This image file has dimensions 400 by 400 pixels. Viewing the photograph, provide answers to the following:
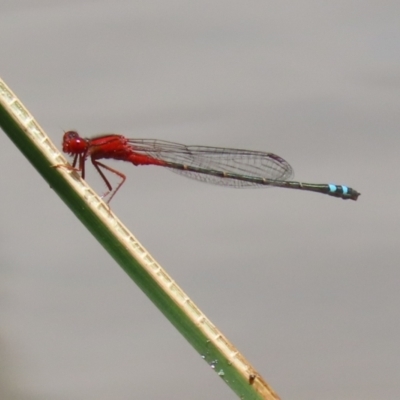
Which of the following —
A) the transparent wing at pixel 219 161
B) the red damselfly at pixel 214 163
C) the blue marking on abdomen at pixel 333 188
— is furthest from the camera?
the blue marking on abdomen at pixel 333 188

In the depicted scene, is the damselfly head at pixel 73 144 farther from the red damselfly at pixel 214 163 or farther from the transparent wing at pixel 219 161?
the transparent wing at pixel 219 161

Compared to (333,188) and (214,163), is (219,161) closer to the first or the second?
(214,163)

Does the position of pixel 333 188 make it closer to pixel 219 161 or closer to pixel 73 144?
pixel 219 161

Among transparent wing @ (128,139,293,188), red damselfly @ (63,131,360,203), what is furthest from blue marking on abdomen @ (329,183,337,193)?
transparent wing @ (128,139,293,188)

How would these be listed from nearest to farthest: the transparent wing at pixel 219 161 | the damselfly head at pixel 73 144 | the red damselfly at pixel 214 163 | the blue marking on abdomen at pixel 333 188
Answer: the damselfly head at pixel 73 144 < the red damselfly at pixel 214 163 < the transparent wing at pixel 219 161 < the blue marking on abdomen at pixel 333 188

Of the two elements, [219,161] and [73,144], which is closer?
[73,144]

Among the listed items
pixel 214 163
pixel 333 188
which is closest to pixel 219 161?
pixel 214 163

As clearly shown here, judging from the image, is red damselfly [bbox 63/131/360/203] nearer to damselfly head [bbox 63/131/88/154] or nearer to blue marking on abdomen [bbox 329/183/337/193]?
blue marking on abdomen [bbox 329/183/337/193]

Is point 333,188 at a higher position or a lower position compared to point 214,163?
lower

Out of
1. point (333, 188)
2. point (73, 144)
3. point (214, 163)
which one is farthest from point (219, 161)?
point (73, 144)

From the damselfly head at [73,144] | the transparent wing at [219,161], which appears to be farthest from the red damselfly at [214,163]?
the damselfly head at [73,144]
